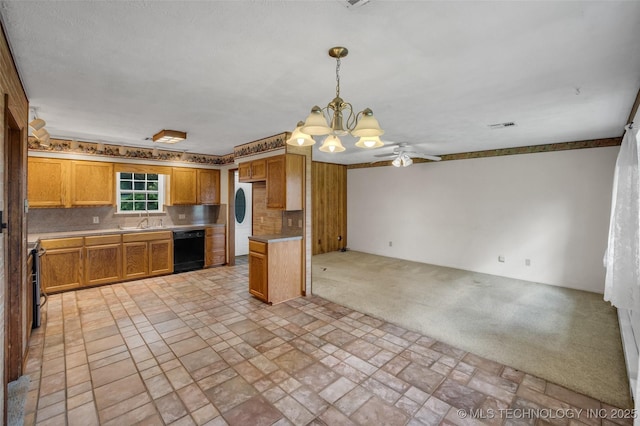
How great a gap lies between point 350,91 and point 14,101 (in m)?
2.55

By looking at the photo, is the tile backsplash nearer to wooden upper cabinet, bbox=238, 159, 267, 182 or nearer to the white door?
the white door

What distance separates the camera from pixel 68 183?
16.3 ft

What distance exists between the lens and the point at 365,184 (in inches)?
319

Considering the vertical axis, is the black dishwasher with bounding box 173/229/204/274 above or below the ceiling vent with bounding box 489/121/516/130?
below

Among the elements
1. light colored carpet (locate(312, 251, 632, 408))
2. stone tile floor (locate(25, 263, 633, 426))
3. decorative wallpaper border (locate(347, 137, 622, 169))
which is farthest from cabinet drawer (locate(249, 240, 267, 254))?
decorative wallpaper border (locate(347, 137, 622, 169))

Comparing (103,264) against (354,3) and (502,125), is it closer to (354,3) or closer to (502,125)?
(354,3)

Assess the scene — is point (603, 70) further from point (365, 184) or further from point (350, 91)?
point (365, 184)

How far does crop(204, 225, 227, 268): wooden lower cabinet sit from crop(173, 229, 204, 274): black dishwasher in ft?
0.34

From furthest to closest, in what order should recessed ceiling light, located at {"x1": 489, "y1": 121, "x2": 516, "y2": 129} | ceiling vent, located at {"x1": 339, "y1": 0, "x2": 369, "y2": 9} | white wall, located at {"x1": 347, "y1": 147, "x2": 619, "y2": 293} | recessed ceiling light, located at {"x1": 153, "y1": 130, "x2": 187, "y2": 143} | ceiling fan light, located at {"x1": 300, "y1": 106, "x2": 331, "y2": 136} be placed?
white wall, located at {"x1": 347, "y1": 147, "x2": 619, "y2": 293} → recessed ceiling light, located at {"x1": 153, "y1": 130, "x2": 187, "y2": 143} → recessed ceiling light, located at {"x1": 489, "y1": 121, "x2": 516, "y2": 129} → ceiling fan light, located at {"x1": 300, "y1": 106, "x2": 331, "y2": 136} → ceiling vent, located at {"x1": 339, "y1": 0, "x2": 369, "y2": 9}

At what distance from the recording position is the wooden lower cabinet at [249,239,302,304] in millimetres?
4234

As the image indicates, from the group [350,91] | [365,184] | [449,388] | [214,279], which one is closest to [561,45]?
[350,91]

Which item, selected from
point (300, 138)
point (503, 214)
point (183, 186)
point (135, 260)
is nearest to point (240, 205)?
point (183, 186)

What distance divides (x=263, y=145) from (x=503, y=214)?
15.2 feet

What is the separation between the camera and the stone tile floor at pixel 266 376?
2.11 m
